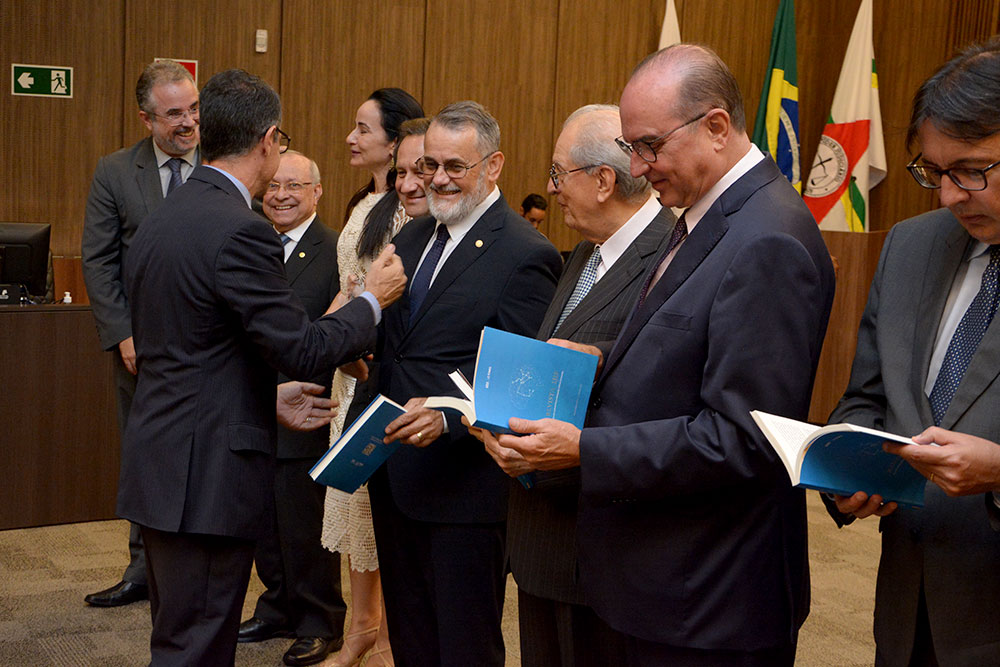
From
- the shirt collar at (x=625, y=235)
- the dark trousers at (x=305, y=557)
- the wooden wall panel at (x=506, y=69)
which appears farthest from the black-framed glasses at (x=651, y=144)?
the wooden wall panel at (x=506, y=69)

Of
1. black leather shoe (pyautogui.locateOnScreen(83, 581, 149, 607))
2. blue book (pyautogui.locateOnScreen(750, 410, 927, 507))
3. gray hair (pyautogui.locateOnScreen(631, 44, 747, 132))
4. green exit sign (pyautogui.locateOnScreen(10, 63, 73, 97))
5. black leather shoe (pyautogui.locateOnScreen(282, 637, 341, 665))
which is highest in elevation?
green exit sign (pyautogui.locateOnScreen(10, 63, 73, 97))

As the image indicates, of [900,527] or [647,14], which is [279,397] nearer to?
[900,527]

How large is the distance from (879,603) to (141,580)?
3147 millimetres

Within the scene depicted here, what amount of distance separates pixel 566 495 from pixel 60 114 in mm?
5258

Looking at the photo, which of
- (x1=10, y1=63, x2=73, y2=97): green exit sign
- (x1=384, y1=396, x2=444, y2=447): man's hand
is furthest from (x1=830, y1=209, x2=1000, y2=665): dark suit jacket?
(x1=10, y1=63, x2=73, y2=97): green exit sign

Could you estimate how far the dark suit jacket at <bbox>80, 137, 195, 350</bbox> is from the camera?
3.95m

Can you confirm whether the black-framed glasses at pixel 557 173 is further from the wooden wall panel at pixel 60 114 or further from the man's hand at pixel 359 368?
the wooden wall panel at pixel 60 114

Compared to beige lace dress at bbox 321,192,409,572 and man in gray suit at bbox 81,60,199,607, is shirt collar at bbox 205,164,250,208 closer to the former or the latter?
beige lace dress at bbox 321,192,409,572

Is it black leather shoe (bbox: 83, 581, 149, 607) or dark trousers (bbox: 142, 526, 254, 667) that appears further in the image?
black leather shoe (bbox: 83, 581, 149, 607)

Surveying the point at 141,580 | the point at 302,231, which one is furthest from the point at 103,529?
the point at 302,231

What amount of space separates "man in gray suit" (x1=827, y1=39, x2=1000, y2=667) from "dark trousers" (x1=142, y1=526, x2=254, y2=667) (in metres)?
1.41

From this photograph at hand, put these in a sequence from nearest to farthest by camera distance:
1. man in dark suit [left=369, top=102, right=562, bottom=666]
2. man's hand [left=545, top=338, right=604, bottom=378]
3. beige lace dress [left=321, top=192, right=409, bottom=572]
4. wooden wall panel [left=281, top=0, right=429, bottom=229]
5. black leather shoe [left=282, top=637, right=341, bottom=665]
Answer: man's hand [left=545, top=338, right=604, bottom=378], man in dark suit [left=369, top=102, right=562, bottom=666], beige lace dress [left=321, top=192, right=409, bottom=572], black leather shoe [left=282, top=637, right=341, bottom=665], wooden wall panel [left=281, top=0, right=429, bottom=229]

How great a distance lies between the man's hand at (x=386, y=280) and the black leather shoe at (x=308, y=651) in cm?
150

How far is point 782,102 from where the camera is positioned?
8.16 metres
